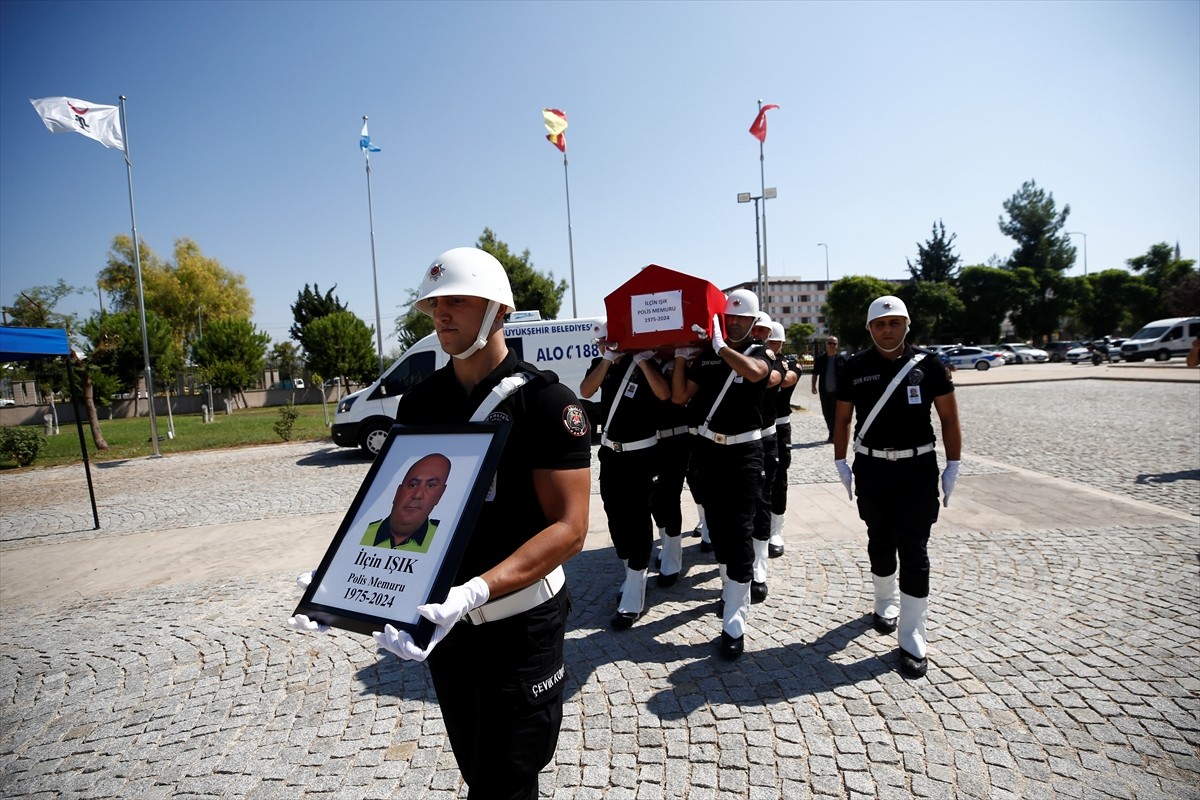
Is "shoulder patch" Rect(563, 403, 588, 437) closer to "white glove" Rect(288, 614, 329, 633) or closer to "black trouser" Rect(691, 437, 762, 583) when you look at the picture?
"white glove" Rect(288, 614, 329, 633)

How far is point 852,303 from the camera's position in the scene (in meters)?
64.3

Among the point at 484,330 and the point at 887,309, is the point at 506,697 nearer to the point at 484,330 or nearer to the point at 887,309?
the point at 484,330

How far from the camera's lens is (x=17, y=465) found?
1611cm

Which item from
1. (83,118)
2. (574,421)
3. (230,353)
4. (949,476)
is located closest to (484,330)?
(574,421)

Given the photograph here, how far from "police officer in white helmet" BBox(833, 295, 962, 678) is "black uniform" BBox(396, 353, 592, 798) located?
2620mm

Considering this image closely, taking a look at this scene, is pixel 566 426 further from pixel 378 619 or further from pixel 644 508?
pixel 644 508

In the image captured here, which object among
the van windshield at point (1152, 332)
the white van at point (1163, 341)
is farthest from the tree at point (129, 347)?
the van windshield at point (1152, 332)

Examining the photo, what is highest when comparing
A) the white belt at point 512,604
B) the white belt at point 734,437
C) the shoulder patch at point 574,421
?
the shoulder patch at point 574,421

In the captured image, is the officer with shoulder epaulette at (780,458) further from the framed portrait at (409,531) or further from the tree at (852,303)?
the tree at (852,303)

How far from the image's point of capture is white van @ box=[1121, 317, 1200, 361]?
34188 millimetres

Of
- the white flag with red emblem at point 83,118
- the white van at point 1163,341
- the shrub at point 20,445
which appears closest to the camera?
the white flag with red emblem at point 83,118

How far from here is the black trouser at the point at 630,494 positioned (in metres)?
4.58

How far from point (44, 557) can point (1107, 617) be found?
418 inches

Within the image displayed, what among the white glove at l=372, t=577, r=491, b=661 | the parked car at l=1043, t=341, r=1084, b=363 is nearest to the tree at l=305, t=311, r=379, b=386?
the white glove at l=372, t=577, r=491, b=661
